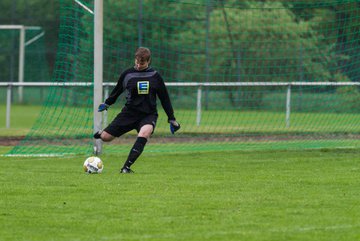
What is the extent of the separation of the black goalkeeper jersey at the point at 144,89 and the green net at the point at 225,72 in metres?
3.04

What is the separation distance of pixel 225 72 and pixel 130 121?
9508 millimetres

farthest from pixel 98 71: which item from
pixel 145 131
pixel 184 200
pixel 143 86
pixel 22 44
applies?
pixel 22 44

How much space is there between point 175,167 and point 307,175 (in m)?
2.10

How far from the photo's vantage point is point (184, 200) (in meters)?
9.09

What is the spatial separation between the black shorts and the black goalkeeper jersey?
70 mm

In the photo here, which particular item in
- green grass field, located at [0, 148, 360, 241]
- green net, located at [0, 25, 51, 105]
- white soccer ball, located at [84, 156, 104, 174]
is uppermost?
green net, located at [0, 25, 51, 105]

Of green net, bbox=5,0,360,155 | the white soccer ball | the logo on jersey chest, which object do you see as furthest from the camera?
green net, bbox=5,0,360,155

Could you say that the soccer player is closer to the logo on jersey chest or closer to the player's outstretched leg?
the logo on jersey chest

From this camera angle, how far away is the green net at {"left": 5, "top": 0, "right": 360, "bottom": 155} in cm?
1656

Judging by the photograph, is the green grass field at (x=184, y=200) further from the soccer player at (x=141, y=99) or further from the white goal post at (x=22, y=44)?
the white goal post at (x=22, y=44)

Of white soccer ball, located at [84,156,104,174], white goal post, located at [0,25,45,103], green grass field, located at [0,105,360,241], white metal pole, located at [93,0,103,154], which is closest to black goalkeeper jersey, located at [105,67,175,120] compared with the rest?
green grass field, located at [0,105,360,241]

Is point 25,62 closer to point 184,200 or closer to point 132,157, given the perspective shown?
point 132,157

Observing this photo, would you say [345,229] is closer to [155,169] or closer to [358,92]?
[155,169]

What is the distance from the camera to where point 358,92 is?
19.9 meters
